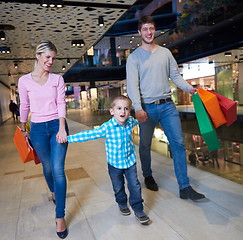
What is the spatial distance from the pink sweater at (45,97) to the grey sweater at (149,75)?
2.46 feet

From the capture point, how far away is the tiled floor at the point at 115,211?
1.82 m

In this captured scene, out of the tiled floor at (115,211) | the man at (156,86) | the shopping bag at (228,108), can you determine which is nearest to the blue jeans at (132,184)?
the tiled floor at (115,211)

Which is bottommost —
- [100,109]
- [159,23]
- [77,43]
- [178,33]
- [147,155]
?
[100,109]

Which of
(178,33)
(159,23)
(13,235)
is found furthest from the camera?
(159,23)

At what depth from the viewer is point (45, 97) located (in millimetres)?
1904

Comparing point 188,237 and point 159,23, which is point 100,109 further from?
point 188,237

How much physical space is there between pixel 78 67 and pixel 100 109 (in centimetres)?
484

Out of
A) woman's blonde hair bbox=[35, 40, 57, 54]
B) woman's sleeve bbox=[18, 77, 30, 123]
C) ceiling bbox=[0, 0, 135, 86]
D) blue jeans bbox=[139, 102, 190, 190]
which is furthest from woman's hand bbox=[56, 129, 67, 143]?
ceiling bbox=[0, 0, 135, 86]

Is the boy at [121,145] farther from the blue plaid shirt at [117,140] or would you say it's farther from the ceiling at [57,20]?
the ceiling at [57,20]

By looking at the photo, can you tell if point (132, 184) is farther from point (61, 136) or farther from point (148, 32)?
point (148, 32)

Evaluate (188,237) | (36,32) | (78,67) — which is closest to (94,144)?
(36,32)

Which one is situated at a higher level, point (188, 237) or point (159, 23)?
point (159, 23)

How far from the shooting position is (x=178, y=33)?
1495 centimetres

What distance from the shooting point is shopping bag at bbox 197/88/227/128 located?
2168 millimetres
